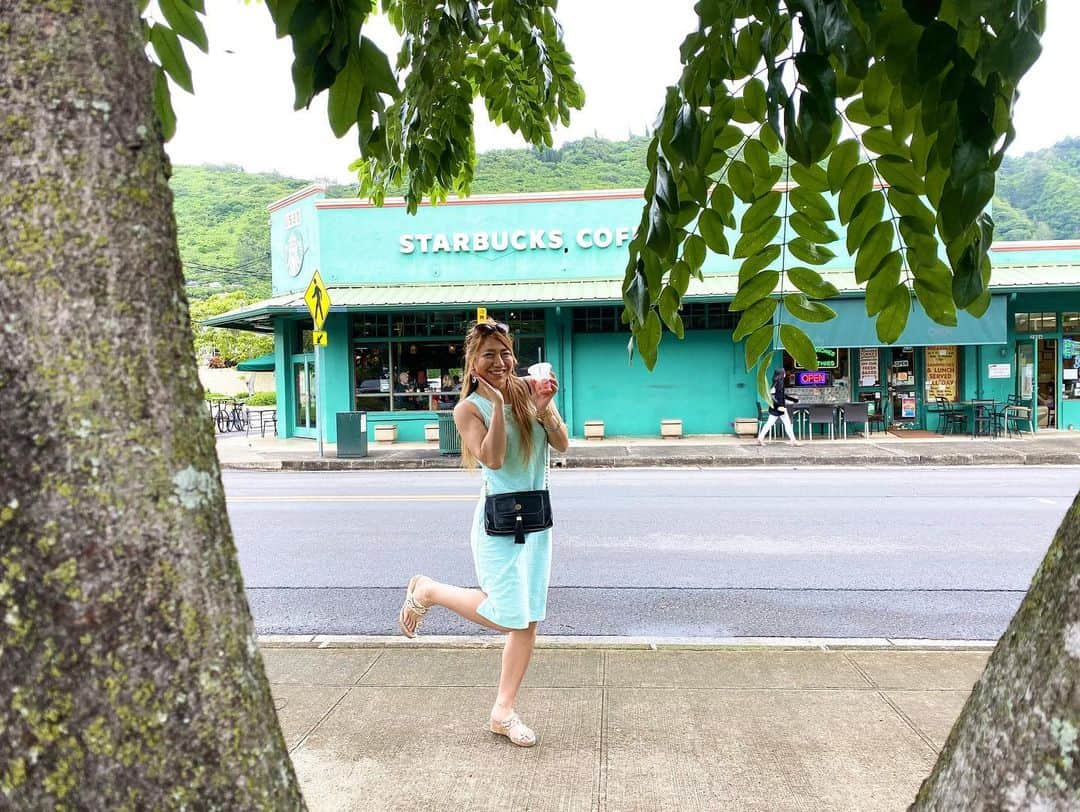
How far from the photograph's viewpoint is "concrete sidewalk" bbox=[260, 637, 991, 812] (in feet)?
10.4

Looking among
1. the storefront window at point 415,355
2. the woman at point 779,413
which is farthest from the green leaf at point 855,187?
the storefront window at point 415,355

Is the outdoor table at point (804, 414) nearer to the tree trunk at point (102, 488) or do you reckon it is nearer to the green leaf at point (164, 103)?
the green leaf at point (164, 103)

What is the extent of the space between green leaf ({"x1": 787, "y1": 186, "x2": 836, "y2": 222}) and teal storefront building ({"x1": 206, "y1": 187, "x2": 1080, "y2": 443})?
53.2ft

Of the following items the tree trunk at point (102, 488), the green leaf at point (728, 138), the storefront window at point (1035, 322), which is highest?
the storefront window at point (1035, 322)

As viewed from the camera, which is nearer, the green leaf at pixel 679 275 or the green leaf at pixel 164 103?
the green leaf at pixel 164 103

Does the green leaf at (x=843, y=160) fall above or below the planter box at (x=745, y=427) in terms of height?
above

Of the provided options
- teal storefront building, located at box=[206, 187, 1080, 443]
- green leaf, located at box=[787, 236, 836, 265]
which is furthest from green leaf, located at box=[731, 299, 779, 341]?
teal storefront building, located at box=[206, 187, 1080, 443]

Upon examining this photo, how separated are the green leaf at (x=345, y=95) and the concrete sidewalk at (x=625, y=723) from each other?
249 cm

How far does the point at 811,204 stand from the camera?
8.30 feet

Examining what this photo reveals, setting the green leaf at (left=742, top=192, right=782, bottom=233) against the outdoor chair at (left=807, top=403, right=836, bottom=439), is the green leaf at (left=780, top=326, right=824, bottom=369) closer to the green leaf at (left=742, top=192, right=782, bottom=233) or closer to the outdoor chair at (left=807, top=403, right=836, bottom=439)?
the green leaf at (left=742, top=192, right=782, bottom=233)

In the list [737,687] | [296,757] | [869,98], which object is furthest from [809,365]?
[296,757]

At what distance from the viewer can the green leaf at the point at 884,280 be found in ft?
7.48

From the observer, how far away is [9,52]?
1.07 m

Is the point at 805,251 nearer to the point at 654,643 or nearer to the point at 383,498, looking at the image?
the point at 654,643
